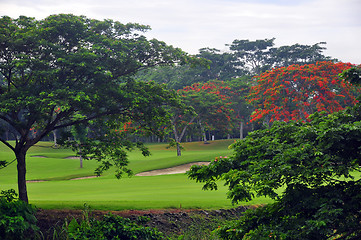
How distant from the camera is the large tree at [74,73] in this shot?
49.6 feet

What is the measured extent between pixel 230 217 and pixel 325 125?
10009mm

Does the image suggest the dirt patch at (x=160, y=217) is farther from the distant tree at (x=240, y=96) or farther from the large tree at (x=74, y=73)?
the distant tree at (x=240, y=96)

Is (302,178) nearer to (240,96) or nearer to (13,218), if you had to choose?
(13,218)

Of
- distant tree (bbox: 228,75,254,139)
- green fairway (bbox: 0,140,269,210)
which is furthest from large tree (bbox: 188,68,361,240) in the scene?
distant tree (bbox: 228,75,254,139)

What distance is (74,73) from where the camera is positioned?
54.5ft

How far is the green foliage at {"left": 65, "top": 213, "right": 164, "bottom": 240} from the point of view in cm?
1320

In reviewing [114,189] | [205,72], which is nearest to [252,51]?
[205,72]

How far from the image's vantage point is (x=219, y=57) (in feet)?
266

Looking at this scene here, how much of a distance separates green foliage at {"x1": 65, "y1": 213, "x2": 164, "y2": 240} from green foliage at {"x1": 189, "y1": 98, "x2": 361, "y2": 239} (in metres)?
5.59

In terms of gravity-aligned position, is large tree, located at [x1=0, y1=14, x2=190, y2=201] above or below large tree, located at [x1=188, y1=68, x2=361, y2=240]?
above

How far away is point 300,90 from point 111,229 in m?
36.7

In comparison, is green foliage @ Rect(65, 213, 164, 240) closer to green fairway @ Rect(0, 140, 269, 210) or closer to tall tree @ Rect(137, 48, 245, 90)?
green fairway @ Rect(0, 140, 269, 210)

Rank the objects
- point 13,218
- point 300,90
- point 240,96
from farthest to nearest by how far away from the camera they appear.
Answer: point 240,96 → point 300,90 → point 13,218

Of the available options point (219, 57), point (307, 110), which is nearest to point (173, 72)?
point (219, 57)
